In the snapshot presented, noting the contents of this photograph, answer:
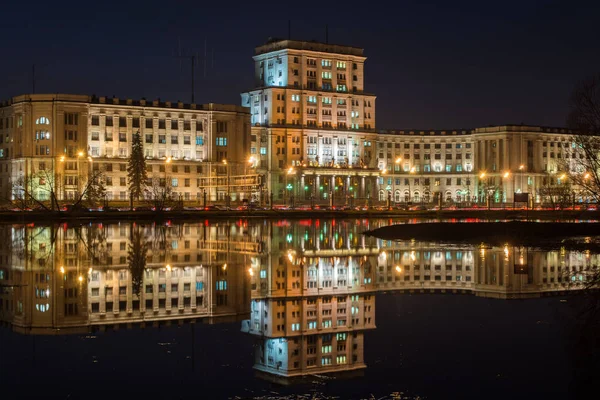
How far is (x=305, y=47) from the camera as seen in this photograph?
16338cm

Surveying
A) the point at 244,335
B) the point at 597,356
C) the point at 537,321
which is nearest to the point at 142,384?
the point at 244,335

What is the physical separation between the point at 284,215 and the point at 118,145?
43428mm

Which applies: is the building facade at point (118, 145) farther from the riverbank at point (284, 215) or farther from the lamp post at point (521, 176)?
the lamp post at point (521, 176)

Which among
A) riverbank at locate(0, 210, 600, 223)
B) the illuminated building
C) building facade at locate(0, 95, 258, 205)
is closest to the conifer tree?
building facade at locate(0, 95, 258, 205)

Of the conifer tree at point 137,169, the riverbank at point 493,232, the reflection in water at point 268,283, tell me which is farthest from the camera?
the conifer tree at point 137,169

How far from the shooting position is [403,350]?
16250mm

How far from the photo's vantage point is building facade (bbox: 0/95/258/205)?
125 meters

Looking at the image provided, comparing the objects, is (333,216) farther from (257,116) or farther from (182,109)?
(257,116)

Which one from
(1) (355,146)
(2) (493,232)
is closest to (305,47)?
(1) (355,146)

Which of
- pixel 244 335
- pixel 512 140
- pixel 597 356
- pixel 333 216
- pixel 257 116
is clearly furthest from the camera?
A: pixel 512 140

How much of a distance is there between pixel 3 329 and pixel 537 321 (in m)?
12.3

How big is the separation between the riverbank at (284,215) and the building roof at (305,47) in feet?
202

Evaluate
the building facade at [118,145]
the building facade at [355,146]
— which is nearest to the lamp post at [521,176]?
the building facade at [355,146]

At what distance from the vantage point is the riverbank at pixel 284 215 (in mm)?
84625
